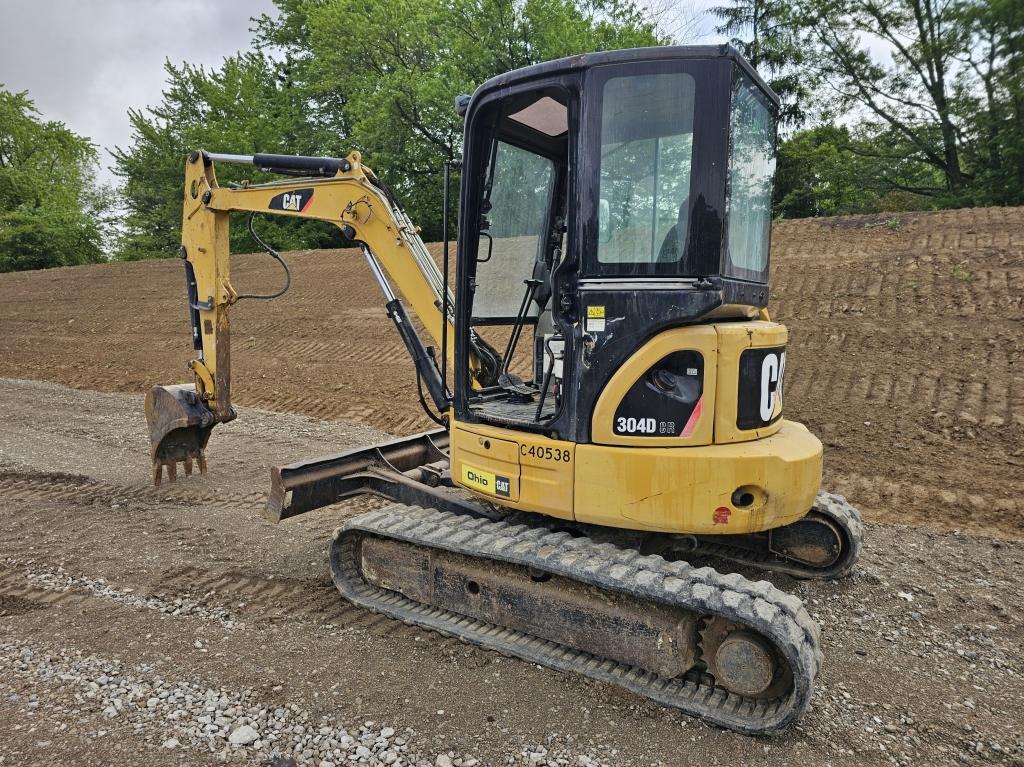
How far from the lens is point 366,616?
3.75m

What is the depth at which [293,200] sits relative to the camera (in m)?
4.88

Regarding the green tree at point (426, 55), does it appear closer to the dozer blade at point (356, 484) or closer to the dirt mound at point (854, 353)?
the dirt mound at point (854, 353)

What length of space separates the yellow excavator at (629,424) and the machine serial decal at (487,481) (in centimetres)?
2

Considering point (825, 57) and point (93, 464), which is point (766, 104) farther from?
point (825, 57)

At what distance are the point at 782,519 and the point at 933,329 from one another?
732cm

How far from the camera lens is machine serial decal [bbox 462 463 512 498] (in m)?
3.46

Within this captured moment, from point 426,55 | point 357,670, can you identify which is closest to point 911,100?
point 426,55

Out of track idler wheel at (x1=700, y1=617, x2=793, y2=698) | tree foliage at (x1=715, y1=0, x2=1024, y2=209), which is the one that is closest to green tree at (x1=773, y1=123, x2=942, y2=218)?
tree foliage at (x1=715, y1=0, x2=1024, y2=209)

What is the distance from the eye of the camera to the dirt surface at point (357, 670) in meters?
2.76

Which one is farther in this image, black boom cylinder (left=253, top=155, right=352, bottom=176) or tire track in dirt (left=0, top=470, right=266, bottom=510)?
tire track in dirt (left=0, top=470, right=266, bottom=510)

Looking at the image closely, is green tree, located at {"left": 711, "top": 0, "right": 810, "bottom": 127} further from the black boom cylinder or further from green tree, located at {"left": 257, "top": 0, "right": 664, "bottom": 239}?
the black boom cylinder

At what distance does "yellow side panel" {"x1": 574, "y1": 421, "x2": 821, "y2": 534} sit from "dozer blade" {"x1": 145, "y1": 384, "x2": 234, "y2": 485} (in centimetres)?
364

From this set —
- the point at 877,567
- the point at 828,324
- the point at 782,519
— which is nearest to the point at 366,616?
the point at 782,519

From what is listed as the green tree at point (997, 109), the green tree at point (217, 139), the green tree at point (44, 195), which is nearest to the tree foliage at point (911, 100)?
the green tree at point (997, 109)
